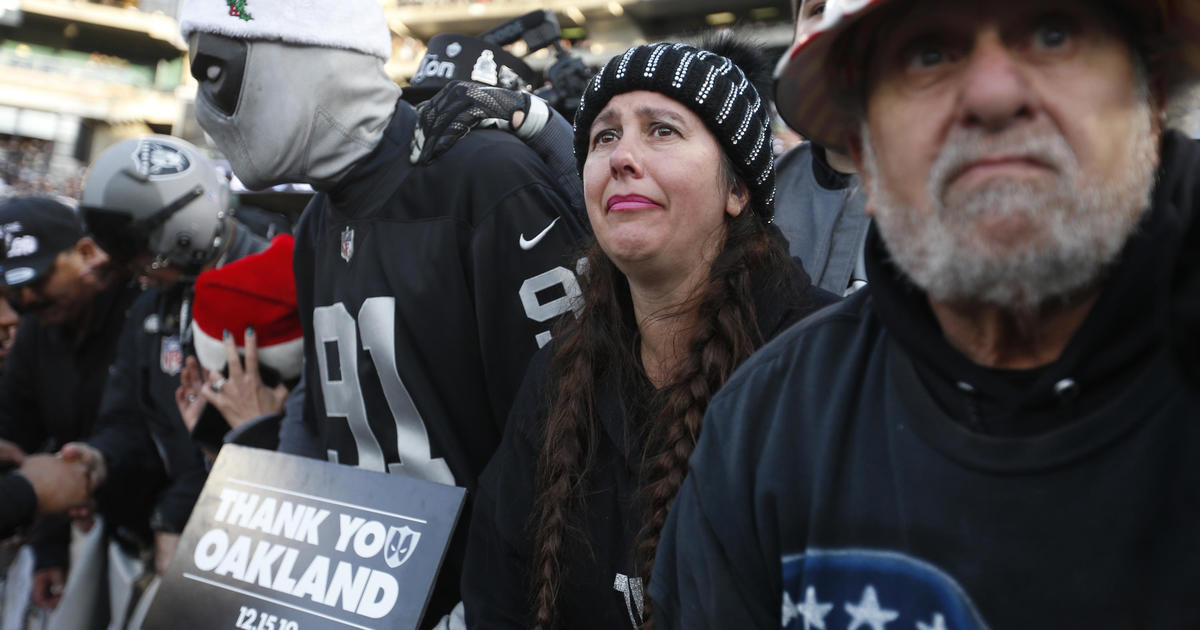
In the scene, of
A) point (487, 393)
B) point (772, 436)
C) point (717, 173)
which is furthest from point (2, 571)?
point (772, 436)

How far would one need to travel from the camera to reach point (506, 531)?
6.49 feet

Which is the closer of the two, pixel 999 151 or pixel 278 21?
pixel 999 151

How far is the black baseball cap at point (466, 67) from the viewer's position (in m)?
3.62

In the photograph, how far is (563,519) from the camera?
186 cm

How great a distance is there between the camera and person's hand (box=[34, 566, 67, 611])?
420cm

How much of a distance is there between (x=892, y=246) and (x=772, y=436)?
0.29m

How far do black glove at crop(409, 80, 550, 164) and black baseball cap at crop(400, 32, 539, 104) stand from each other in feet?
2.91

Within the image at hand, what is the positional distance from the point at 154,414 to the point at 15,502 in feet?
1.95

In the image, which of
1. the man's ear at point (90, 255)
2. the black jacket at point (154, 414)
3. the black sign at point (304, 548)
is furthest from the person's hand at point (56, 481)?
the black sign at point (304, 548)

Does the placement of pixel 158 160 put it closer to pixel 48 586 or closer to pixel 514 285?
pixel 48 586

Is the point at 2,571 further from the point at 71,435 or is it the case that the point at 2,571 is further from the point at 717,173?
the point at 717,173

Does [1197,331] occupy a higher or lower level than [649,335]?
higher

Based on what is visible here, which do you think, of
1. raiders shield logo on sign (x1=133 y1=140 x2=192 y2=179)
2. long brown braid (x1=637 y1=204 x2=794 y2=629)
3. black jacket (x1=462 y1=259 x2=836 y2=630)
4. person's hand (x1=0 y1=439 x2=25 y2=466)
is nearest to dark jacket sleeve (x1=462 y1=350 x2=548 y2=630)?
black jacket (x1=462 y1=259 x2=836 y2=630)

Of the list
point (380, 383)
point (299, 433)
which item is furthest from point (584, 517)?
point (299, 433)
